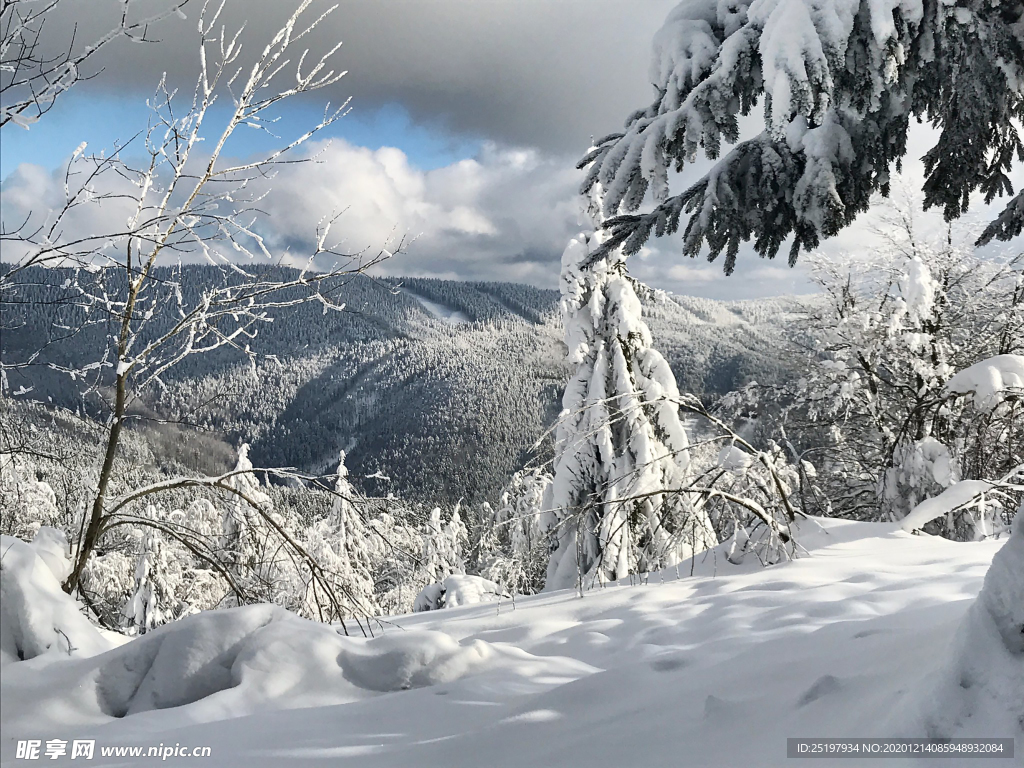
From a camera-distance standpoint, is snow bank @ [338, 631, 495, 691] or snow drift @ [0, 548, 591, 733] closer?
snow drift @ [0, 548, 591, 733]

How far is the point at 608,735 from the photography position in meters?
2.28

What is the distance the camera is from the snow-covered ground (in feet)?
6.84

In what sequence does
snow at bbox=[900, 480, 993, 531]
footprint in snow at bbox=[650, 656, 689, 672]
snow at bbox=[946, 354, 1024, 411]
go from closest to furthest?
footprint in snow at bbox=[650, 656, 689, 672]
snow at bbox=[946, 354, 1024, 411]
snow at bbox=[900, 480, 993, 531]

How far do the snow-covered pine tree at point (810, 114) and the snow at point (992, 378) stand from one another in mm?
1515

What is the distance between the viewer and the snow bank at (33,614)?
2.46 meters

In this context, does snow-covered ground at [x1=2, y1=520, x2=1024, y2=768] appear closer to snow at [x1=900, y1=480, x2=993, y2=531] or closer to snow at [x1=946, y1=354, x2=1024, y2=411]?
snow at [x1=946, y1=354, x2=1024, y2=411]

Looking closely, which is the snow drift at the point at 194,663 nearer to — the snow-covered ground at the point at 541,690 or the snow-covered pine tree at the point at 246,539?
the snow-covered ground at the point at 541,690

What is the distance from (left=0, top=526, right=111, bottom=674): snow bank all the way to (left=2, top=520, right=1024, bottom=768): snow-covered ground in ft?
0.29

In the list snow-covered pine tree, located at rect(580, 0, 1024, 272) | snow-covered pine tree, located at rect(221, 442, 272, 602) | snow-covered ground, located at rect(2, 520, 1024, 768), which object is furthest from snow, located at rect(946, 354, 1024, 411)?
snow-covered pine tree, located at rect(221, 442, 272, 602)

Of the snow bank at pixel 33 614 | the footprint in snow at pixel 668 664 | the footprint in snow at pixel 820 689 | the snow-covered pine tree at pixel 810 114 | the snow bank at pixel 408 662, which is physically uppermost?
the snow-covered pine tree at pixel 810 114

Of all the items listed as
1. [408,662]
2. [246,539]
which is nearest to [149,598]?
[246,539]

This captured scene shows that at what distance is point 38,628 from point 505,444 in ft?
377

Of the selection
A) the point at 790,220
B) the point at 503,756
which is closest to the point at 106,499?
the point at 503,756

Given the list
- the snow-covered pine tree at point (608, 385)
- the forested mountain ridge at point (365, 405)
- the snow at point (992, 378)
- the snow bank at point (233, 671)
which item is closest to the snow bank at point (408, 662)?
the snow bank at point (233, 671)
